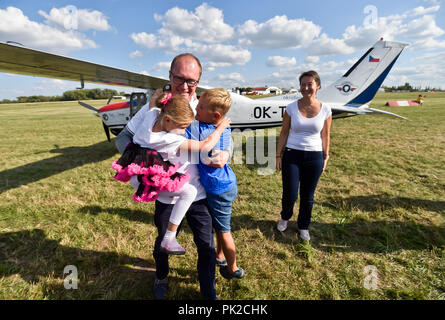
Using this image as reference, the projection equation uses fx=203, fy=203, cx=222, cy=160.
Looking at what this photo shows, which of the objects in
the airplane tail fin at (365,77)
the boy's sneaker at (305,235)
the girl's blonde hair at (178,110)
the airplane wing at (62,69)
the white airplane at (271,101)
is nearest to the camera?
the girl's blonde hair at (178,110)

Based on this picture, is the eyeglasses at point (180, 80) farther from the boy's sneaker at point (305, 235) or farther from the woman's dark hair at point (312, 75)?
the boy's sneaker at point (305, 235)

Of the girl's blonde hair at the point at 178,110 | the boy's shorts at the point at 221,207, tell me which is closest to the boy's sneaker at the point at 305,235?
the boy's shorts at the point at 221,207

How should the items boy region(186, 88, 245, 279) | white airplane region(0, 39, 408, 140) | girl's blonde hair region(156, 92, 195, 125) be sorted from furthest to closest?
white airplane region(0, 39, 408, 140), boy region(186, 88, 245, 279), girl's blonde hair region(156, 92, 195, 125)

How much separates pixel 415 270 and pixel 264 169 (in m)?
3.75

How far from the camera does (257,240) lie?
2.88 metres

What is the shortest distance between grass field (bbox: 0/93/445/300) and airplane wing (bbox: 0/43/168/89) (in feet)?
8.68

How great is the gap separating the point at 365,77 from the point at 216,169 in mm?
7951

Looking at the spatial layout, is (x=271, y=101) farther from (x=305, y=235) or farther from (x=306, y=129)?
(x=305, y=235)

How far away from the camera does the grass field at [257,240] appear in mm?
2141

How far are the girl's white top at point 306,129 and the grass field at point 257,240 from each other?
132 centimetres

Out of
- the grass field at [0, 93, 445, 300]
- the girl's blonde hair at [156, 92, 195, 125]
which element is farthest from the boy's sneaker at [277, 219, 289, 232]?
the girl's blonde hair at [156, 92, 195, 125]

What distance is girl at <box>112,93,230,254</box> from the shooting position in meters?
1.39

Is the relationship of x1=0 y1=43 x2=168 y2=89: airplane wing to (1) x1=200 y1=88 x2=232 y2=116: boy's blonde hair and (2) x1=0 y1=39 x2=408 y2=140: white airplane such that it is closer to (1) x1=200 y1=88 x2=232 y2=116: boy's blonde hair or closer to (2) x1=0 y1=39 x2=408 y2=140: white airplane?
(2) x1=0 y1=39 x2=408 y2=140: white airplane

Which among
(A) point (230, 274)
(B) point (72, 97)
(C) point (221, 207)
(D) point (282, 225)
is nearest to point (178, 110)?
(C) point (221, 207)
